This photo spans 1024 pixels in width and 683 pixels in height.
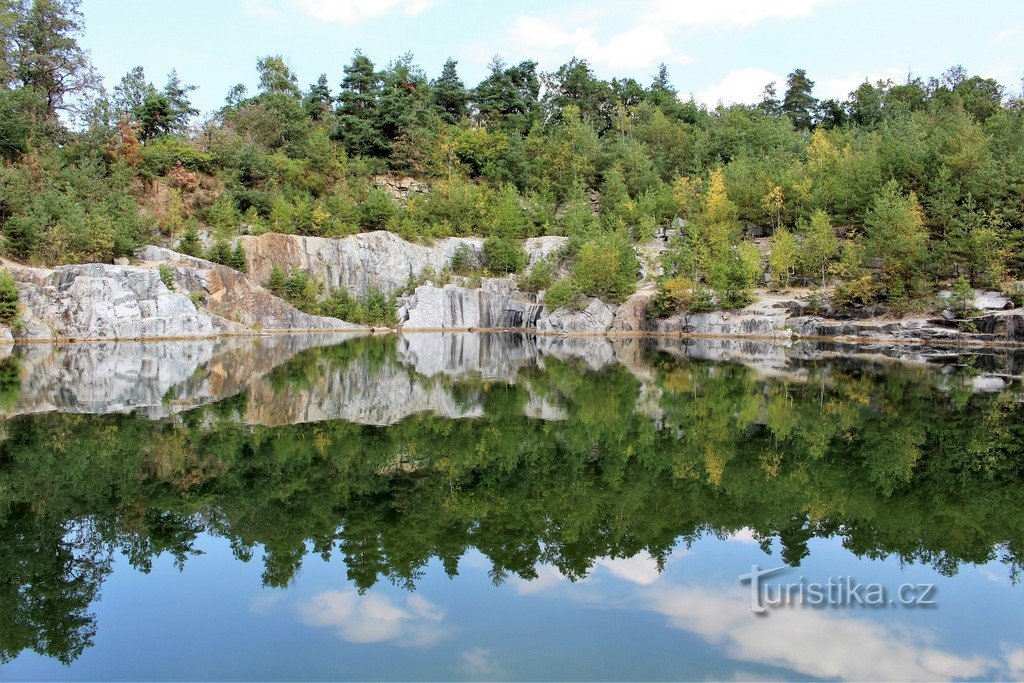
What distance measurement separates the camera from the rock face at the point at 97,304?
33.5 meters

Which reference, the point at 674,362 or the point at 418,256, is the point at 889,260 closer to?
the point at 674,362

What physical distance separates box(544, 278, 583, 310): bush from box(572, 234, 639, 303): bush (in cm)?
46

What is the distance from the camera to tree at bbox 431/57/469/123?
6596 centimetres

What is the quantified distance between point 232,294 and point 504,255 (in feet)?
60.0

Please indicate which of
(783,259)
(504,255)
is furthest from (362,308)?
(783,259)

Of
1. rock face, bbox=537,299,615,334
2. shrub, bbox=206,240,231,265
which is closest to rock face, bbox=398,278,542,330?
rock face, bbox=537,299,615,334

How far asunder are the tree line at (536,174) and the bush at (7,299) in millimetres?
4834

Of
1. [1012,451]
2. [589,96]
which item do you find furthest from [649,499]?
[589,96]

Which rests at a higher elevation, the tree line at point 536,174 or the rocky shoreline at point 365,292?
the tree line at point 536,174

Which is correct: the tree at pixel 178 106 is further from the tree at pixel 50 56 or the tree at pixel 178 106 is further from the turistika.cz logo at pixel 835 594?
the turistika.cz logo at pixel 835 594

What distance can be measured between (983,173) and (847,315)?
434 inches

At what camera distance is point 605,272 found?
152 ft

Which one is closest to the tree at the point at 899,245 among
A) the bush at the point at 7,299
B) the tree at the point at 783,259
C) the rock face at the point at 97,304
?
the tree at the point at 783,259

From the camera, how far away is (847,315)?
40062 millimetres
